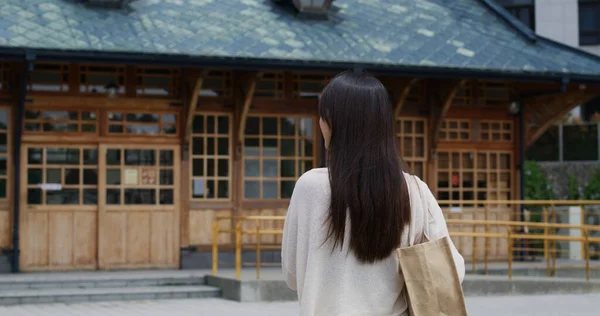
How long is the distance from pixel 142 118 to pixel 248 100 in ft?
5.08

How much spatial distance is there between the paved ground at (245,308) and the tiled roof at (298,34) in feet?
11.4

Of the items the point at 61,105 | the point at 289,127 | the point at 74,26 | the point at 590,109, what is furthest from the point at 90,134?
the point at 590,109

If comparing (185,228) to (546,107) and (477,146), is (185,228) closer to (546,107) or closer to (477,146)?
(477,146)

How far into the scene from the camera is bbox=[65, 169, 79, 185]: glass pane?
1576 cm

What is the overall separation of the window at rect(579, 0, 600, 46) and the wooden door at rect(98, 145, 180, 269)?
988 inches

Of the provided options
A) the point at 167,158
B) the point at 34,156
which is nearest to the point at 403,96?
the point at 167,158

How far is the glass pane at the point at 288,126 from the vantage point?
1692 cm

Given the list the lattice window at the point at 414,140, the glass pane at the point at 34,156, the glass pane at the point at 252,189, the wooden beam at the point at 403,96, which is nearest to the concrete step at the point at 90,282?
the glass pane at the point at 34,156

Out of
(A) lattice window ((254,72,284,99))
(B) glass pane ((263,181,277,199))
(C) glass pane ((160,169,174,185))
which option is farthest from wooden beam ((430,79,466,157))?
(C) glass pane ((160,169,174,185))

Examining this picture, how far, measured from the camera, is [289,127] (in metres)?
17.0

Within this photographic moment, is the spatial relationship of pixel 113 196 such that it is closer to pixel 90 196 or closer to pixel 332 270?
pixel 90 196

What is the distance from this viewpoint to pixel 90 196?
624 inches

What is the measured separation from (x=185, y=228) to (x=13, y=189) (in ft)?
8.18

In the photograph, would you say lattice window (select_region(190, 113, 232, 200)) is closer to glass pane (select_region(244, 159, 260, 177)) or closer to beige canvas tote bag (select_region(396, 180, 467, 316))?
glass pane (select_region(244, 159, 260, 177))
